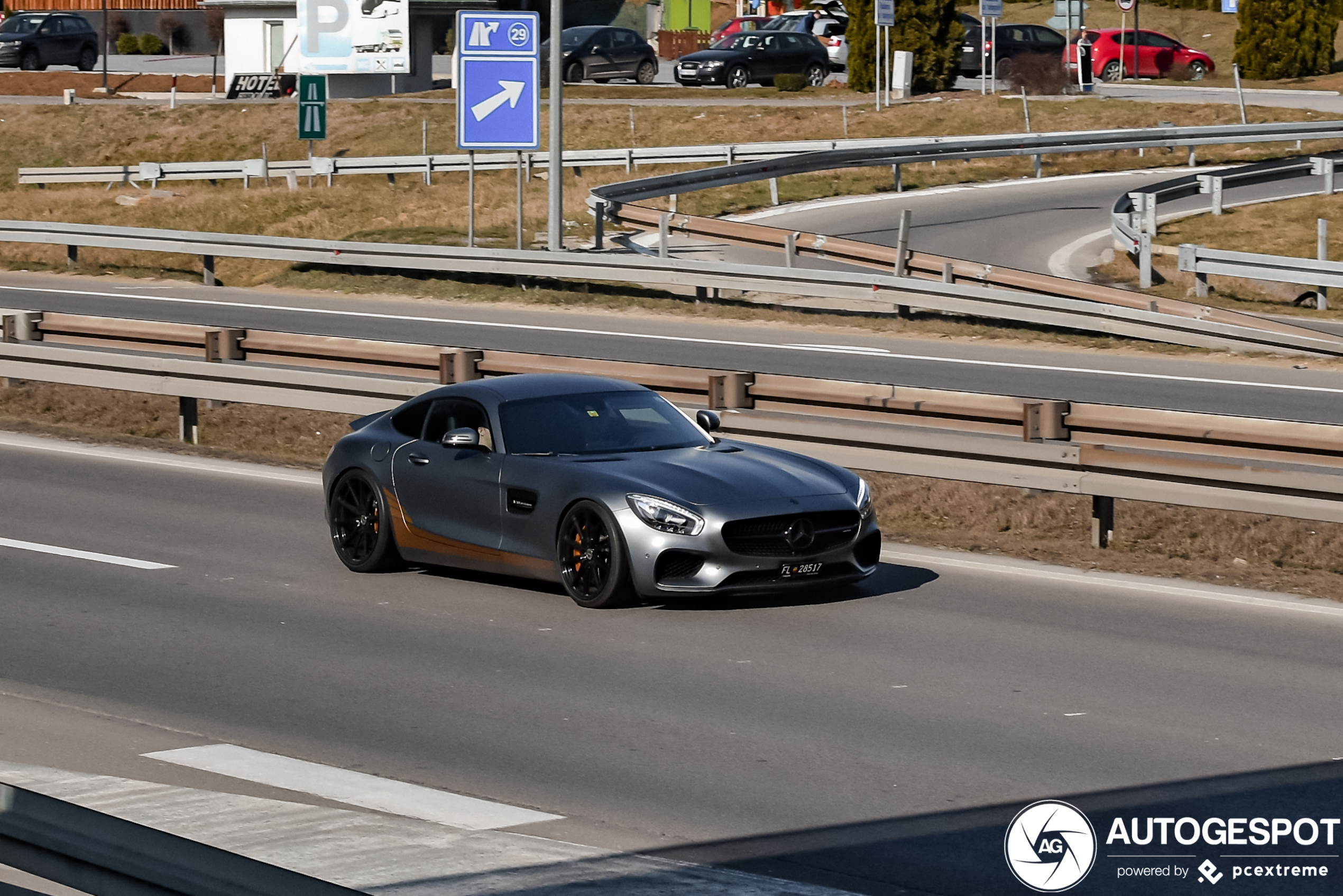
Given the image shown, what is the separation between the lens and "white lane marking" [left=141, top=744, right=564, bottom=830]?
256 inches

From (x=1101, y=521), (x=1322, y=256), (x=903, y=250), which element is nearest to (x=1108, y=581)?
(x=1101, y=521)

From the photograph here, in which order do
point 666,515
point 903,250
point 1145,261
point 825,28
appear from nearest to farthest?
point 666,515
point 903,250
point 1145,261
point 825,28

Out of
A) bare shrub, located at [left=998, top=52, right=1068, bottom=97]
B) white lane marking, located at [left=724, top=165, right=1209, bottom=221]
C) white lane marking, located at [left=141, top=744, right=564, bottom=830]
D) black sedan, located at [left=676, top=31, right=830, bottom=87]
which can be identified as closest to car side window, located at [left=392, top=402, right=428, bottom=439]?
white lane marking, located at [left=141, top=744, right=564, bottom=830]

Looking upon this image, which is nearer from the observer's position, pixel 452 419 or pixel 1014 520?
pixel 452 419

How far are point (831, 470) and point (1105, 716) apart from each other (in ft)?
9.79

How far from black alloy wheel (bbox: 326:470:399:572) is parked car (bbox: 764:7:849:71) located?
47615 millimetres

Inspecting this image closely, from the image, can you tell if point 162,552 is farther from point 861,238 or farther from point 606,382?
point 861,238

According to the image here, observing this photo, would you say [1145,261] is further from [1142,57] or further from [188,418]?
[1142,57]

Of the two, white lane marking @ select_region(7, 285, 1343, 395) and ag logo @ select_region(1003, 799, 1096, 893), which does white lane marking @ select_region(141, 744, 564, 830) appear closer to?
ag logo @ select_region(1003, 799, 1096, 893)

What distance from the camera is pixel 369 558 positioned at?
36.9ft

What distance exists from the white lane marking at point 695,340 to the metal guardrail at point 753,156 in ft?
15.9

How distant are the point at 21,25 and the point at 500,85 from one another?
50197 millimetres

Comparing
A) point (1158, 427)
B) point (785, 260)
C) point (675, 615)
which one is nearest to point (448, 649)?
point (675, 615)

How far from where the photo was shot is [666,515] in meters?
9.77
